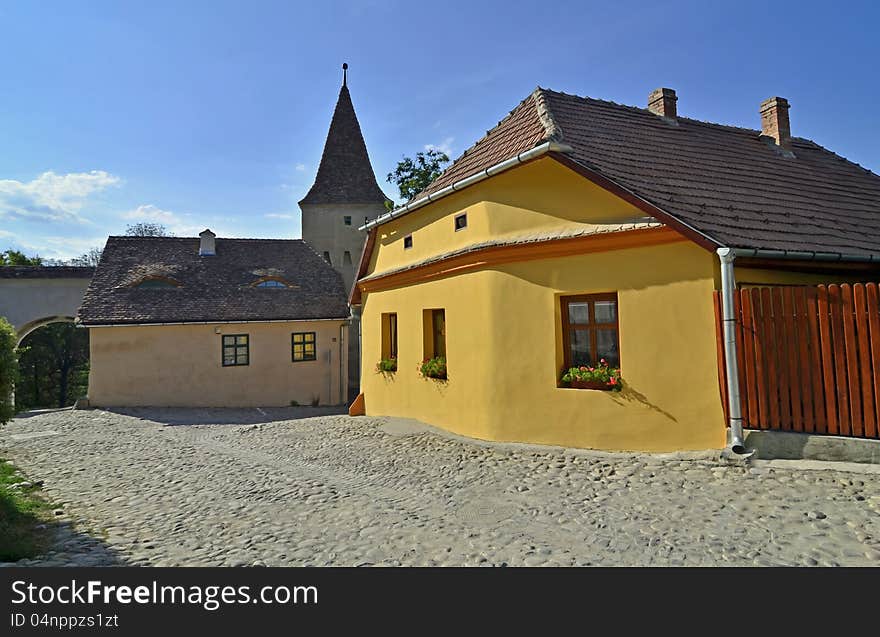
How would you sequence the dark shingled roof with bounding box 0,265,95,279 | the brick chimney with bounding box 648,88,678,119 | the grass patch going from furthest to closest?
the dark shingled roof with bounding box 0,265,95,279 → the brick chimney with bounding box 648,88,678,119 → the grass patch

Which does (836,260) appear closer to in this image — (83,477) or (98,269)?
(83,477)

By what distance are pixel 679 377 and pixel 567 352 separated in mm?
1687

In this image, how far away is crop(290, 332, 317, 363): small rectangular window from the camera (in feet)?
68.7

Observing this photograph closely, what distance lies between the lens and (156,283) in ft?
68.1

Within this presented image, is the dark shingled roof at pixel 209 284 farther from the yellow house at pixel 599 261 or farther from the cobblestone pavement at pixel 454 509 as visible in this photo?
the cobblestone pavement at pixel 454 509

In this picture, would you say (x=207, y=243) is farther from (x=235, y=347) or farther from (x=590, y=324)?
(x=590, y=324)

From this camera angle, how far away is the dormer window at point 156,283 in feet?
67.5

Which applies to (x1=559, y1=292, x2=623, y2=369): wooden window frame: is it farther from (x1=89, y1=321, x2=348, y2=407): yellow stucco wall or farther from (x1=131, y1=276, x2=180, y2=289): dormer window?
(x1=131, y1=276, x2=180, y2=289): dormer window

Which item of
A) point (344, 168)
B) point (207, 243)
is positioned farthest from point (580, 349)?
point (344, 168)

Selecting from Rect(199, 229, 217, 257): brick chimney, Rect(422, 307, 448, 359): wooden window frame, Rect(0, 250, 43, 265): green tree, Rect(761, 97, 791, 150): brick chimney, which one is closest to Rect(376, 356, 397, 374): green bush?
Rect(422, 307, 448, 359): wooden window frame

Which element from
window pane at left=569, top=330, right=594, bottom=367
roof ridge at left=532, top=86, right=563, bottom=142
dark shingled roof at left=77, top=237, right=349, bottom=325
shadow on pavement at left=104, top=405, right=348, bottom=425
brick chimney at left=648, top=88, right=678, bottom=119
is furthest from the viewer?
dark shingled roof at left=77, top=237, right=349, bottom=325

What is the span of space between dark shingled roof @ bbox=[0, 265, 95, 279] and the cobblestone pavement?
15.8 m

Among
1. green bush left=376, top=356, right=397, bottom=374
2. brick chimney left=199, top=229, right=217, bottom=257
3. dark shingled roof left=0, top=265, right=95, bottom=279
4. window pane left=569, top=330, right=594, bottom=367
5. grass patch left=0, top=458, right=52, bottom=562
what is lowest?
grass patch left=0, top=458, right=52, bottom=562
